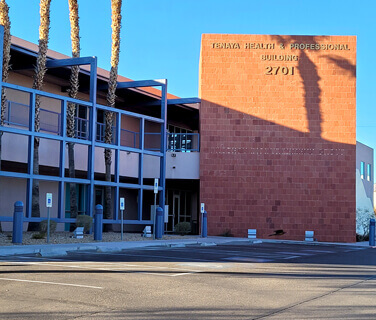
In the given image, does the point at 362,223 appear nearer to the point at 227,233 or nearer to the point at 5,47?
the point at 227,233

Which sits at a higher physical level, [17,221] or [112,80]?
[112,80]

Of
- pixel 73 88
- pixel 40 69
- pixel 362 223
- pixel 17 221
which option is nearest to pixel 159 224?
pixel 73 88

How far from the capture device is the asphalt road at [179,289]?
820 centimetres

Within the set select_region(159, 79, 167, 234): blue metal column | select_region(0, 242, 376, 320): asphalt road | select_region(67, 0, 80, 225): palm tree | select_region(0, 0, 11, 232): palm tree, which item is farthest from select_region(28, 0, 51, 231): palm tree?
select_region(0, 242, 376, 320): asphalt road

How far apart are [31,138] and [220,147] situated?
12.1 meters

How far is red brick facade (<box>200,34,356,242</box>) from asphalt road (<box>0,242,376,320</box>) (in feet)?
55.9

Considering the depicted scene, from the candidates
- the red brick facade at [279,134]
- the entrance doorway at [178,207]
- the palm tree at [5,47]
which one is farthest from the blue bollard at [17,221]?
the entrance doorway at [178,207]

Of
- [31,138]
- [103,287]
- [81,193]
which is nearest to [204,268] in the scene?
[103,287]

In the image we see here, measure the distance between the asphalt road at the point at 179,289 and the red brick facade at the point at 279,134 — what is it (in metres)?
17.0

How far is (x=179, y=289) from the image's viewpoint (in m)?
10.4

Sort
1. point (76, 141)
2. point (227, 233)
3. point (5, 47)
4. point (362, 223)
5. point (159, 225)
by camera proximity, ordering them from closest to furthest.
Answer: point (5, 47)
point (76, 141)
point (159, 225)
point (227, 233)
point (362, 223)

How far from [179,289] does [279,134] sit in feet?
78.2

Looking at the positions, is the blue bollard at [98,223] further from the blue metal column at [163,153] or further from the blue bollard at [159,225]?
the blue metal column at [163,153]

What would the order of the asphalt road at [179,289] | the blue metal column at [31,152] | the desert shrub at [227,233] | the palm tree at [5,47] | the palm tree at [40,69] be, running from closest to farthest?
1. the asphalt road at [179,289]
2. the blue metal column at [31,152]
3. the palm tree at [5,47]
4. the palm tree at [40,69]
5. the desert shrub at [227,233]
